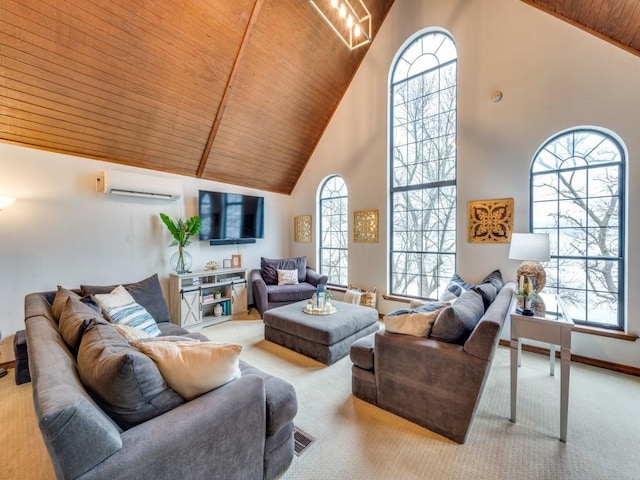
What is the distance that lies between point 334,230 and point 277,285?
1572 mm

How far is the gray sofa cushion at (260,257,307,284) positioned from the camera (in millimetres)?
5109

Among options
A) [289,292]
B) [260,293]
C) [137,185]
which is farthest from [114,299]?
[289,292]

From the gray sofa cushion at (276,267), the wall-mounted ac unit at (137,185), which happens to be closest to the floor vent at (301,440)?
the gray sofa cushion at (276,267)

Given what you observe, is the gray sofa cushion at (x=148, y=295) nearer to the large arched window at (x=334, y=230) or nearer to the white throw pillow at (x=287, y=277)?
the white throw pillow at (x=287, y=277)

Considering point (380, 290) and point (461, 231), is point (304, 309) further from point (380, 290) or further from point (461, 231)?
point (461, 231)

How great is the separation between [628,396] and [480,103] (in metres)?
3.48

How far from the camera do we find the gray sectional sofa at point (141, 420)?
88cm

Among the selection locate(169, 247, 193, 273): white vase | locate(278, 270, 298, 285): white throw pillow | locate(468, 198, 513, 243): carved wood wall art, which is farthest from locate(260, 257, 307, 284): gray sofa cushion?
locate(468, 198, 513, 243): carved wood wall art

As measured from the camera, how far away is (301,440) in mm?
1927

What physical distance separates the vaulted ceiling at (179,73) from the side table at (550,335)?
9.04 ft

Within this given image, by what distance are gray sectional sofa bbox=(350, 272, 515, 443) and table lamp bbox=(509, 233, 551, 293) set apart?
0.68 metres

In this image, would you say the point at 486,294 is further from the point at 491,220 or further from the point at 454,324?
the point at 491,220

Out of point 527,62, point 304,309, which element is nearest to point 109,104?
point 304,309

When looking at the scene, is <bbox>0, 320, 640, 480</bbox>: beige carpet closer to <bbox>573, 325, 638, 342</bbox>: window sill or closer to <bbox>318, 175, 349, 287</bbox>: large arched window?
<bbox>573, 325, 638, 342</bbox>: window sill
